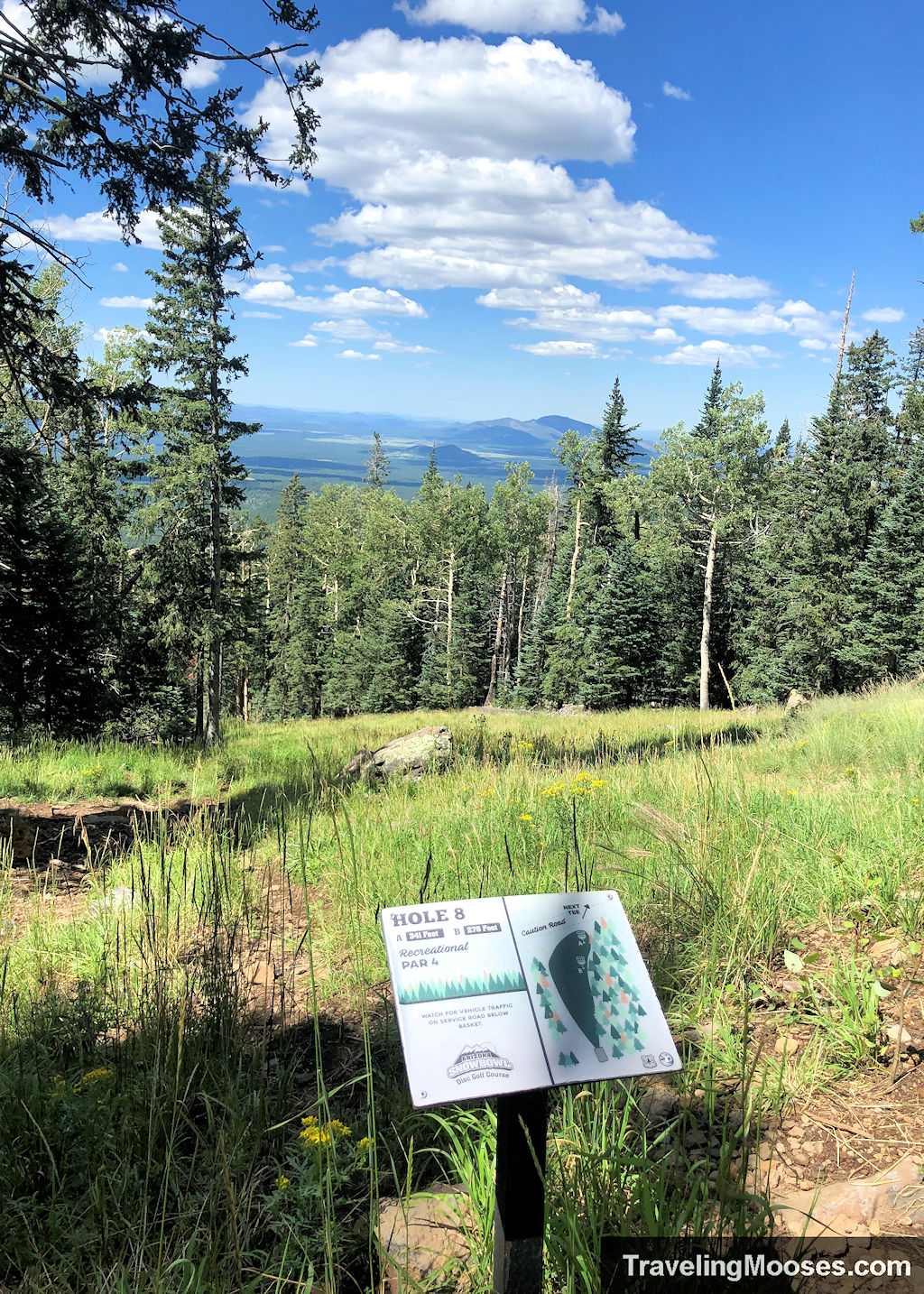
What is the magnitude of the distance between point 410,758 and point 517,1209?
24.0ft

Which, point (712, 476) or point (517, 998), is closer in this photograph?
point (517, 998)

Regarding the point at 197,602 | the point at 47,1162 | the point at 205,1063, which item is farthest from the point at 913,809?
the point at 197,602

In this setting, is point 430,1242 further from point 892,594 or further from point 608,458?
point 608,458

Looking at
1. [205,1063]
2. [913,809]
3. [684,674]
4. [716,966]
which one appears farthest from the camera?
[684,674]

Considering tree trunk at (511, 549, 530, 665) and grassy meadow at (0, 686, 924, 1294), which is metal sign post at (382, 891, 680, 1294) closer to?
grassy meadow at (0, 686, 924, 1294)

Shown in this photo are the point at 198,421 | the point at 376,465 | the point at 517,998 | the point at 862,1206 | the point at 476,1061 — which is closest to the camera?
the point at 476,1061

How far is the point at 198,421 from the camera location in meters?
19.2

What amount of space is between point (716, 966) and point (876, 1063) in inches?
22.2

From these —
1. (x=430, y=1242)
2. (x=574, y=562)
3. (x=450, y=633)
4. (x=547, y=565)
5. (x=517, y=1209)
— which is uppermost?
(x=517, y=1209)

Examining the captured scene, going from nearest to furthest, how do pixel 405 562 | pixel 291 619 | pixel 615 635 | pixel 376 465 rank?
pixel 615 635 < pixel 405 562 < pixel 291 619 < pixel 376 465

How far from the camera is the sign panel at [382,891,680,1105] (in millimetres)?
1446

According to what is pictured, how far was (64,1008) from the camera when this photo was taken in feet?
9.72

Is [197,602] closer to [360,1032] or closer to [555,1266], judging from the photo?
[360,1032]

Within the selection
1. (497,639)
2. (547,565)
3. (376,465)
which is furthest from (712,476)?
(376,465)
